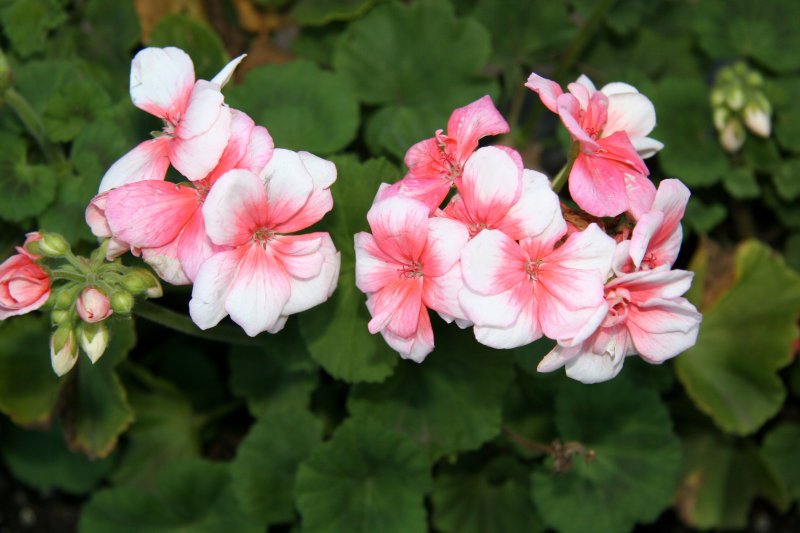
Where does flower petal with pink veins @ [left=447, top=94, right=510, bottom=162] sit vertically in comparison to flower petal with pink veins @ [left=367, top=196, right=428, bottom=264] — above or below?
above

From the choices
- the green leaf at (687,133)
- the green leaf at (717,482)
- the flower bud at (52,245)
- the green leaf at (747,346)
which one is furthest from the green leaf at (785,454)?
the flower bud at (52,245)

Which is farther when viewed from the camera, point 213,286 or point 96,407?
point 96,407

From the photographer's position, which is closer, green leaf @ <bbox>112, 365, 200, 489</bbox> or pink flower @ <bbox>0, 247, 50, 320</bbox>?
pink flower @ <bbox>0, 247, 50, 320</bbox>

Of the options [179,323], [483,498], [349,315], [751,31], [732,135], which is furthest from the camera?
[751,31]

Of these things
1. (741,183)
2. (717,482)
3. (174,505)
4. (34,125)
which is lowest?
(717,482)

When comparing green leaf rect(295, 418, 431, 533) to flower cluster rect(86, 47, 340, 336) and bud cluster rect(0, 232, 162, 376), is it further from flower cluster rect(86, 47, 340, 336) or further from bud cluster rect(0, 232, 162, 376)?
bud cluster rect(0, 232, 162, 376)

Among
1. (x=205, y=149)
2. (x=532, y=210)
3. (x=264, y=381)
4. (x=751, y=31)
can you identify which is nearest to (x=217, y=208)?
(x=205, y=149)

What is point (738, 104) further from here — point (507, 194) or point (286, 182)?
point (286, 182)

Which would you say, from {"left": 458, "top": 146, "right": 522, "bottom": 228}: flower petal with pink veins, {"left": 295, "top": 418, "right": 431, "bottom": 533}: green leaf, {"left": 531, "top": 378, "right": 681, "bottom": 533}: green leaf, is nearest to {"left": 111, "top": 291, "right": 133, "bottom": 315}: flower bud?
{"left": 458, "top": 146, "right": 522, "bottom": 228}: flower petal with pink veins
